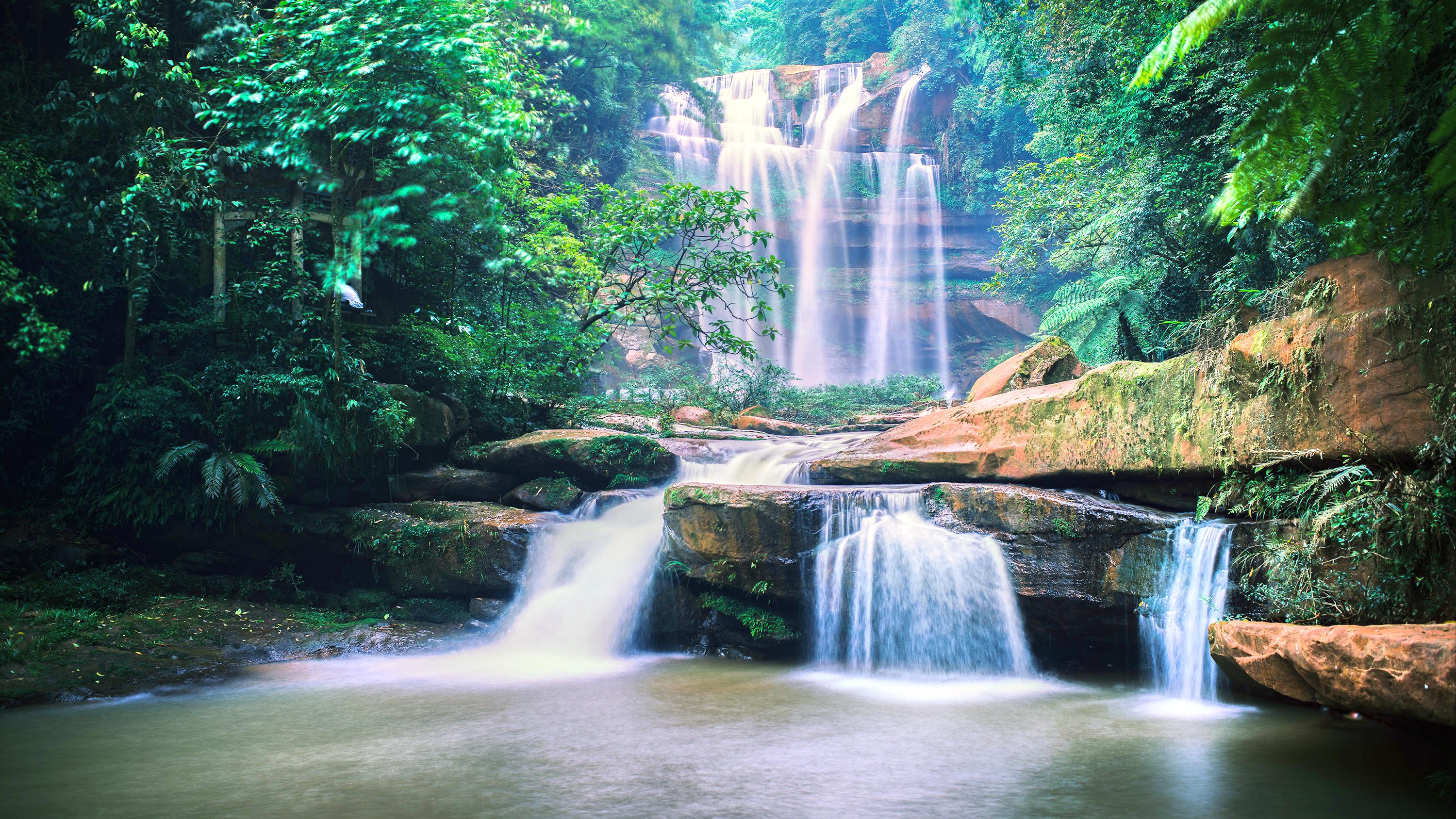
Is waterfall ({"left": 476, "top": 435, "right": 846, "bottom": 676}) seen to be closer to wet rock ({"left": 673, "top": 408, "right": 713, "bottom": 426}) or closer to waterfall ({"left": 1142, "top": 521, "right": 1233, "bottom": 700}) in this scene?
waterfall ({"left": 1142, "top": 521, "right": 1233, "bottom": 700})

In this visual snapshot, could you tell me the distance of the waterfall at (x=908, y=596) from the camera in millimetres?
7090

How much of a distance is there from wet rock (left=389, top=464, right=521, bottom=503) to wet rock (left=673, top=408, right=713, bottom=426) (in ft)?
18.5

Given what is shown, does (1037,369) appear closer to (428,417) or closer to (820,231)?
(428,417)

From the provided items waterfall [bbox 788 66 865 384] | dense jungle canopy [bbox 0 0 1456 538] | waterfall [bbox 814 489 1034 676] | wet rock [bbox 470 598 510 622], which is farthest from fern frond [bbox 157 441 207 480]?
waterfall [bbox 788 66 865 384]

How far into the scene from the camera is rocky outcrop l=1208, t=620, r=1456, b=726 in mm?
3695

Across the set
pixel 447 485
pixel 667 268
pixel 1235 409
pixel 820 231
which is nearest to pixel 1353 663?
pixel 1235 409

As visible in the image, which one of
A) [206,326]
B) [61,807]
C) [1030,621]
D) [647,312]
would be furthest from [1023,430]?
[206,326]

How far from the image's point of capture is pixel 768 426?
1544cm

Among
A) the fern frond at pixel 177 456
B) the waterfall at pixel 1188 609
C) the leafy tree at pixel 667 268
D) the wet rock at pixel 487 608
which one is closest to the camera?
the waterfall at pixel 1188 609

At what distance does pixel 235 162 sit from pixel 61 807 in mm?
7690

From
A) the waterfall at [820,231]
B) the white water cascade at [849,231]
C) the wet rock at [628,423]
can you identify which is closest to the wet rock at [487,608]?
the wet rock at [628,423]

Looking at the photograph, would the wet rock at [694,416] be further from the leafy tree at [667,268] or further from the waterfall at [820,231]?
the waterfall at [820,231]

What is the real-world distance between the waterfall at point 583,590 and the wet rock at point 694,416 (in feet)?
19.4

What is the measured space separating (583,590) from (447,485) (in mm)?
2561
